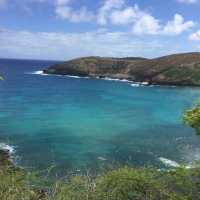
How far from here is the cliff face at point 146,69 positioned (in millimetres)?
134250

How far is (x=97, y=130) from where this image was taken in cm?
5684

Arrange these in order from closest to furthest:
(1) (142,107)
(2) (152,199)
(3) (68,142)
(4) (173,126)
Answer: (2) (152,199)
(3) (68,142)
(4) (173,126)
(1) (142,107)

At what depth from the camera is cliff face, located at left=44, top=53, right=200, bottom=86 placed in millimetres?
134250

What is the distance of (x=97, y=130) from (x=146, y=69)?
9294 centimetres

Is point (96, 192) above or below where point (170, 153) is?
above

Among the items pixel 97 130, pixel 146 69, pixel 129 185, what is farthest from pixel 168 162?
pixel 146 69

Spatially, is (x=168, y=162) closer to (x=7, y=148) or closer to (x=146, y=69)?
(x=7, y=148)

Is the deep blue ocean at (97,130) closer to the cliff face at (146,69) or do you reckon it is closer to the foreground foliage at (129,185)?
the foreground foliage at (129,185)

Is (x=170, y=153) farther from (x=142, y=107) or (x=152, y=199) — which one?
(x=142, y=107)

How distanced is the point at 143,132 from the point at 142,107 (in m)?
27.8

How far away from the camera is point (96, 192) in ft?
65.7

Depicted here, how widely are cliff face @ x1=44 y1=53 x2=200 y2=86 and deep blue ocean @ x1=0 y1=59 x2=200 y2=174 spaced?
30.2 m

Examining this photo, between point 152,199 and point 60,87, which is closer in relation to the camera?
point 152,199

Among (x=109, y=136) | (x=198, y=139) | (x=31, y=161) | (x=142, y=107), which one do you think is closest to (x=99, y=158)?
(x=31, y=161)
